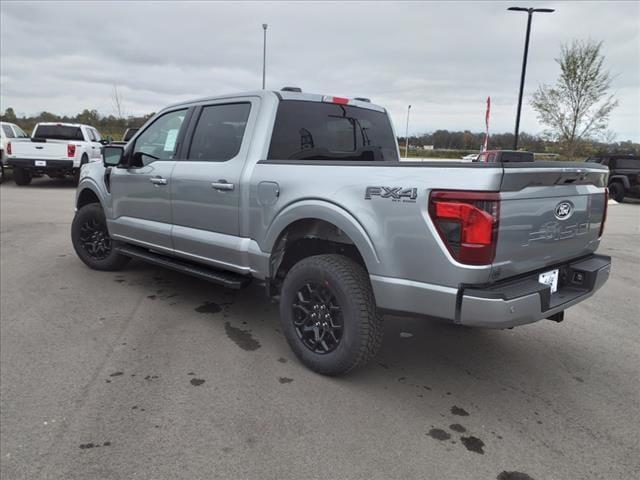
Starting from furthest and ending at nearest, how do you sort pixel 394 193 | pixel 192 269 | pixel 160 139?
pixel 160 139 → pixel 192 269 → pixel 394 193

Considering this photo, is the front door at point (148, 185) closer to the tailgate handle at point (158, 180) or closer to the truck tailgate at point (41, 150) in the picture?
the tailgate handle at point (158, 180)

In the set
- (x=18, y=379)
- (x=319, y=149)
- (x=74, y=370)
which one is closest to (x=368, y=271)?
(x=319, y=149)

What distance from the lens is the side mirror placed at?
5293 mm

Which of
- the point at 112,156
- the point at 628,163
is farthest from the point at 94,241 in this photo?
the point at 628,163

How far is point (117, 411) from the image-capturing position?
9.62 ft

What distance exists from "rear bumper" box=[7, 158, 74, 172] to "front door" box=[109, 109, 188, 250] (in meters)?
11.0

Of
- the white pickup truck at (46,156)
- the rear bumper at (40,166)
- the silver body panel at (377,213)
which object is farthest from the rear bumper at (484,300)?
the rear bumper at (40,166)

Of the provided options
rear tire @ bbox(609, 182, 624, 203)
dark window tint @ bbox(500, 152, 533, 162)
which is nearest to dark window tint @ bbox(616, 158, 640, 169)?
rear tire @ bbox(609, 182, 624, 203)

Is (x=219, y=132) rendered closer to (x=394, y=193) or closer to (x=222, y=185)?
(x=222, y=185)

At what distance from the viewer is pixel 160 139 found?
196 inches

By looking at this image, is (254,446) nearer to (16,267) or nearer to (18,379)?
(18,379)

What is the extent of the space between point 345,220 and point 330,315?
661 millimetres

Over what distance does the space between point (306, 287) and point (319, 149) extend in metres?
1.25

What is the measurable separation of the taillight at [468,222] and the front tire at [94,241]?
14.0 ft
